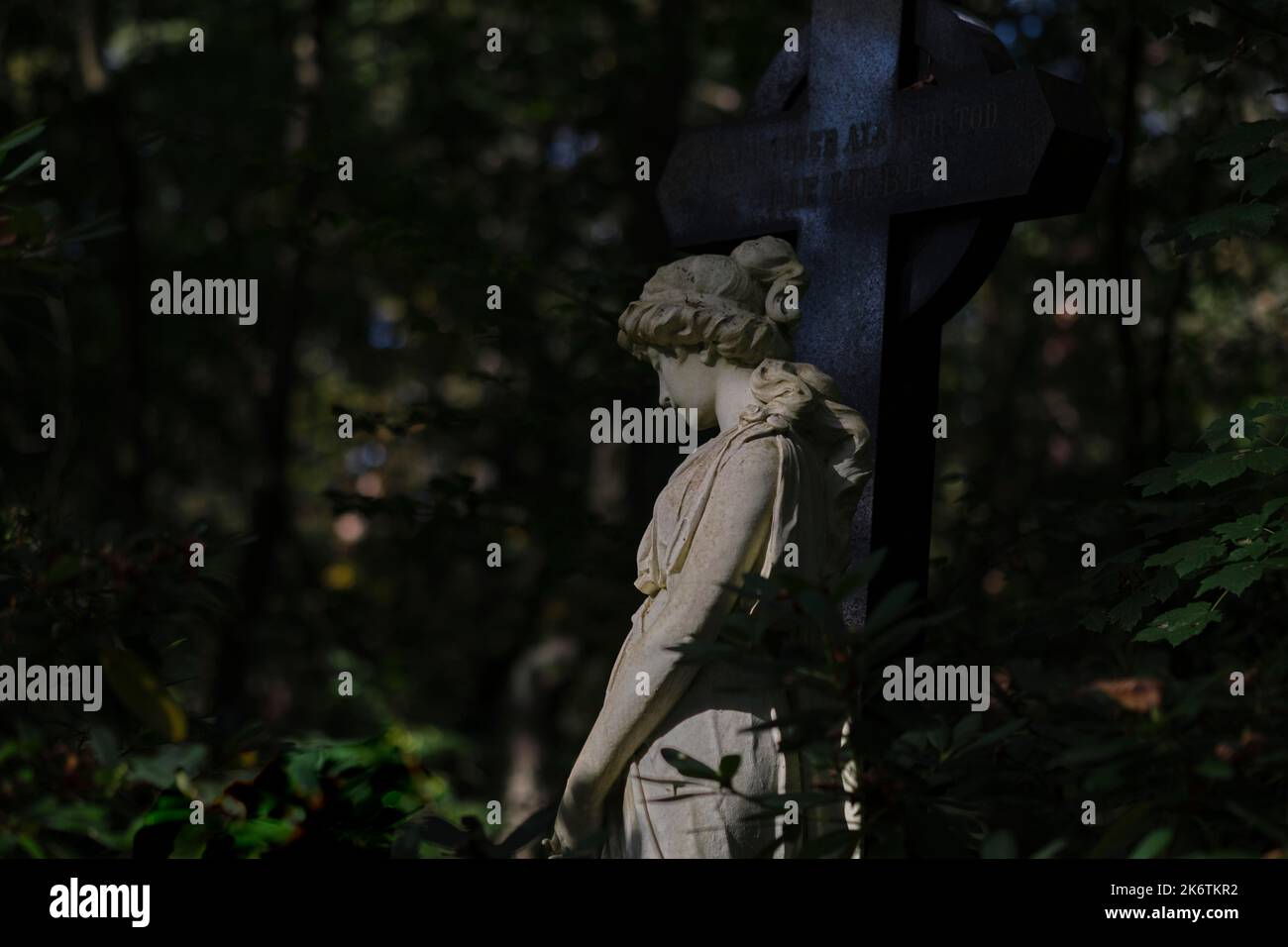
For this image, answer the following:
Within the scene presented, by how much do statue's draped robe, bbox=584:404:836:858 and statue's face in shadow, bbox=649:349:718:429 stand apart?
26cm

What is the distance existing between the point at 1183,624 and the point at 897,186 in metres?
1.37

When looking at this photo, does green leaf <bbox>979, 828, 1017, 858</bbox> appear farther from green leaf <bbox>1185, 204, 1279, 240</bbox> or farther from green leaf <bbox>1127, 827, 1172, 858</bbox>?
green leaf <bbox>1185, 204, 1279, 240</bbox>

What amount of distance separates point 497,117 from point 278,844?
1114 cm

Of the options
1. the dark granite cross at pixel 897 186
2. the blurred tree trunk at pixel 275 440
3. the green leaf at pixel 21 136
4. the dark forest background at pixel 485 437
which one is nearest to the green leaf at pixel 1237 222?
the dark forest background at pixel 485 437

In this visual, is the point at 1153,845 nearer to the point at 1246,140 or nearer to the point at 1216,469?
the point at 1216,469

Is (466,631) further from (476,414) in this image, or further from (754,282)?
(754,282)

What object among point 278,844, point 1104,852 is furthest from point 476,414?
point 1104,852

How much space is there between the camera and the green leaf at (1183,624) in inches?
191

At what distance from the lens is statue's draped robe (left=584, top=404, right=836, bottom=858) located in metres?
3.98

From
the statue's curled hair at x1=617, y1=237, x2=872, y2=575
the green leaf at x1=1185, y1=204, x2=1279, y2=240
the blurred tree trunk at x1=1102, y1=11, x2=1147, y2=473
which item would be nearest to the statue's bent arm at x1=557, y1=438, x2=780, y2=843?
the statue's curled hair at x1=617, y1=237, x2=872, y2=575

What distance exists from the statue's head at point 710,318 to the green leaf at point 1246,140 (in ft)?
4.78

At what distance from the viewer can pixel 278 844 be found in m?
3.55

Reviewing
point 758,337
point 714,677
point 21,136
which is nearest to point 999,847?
point 714,677

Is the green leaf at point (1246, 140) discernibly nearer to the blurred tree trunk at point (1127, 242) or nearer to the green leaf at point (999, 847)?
the green leaf at point (999, 847)
